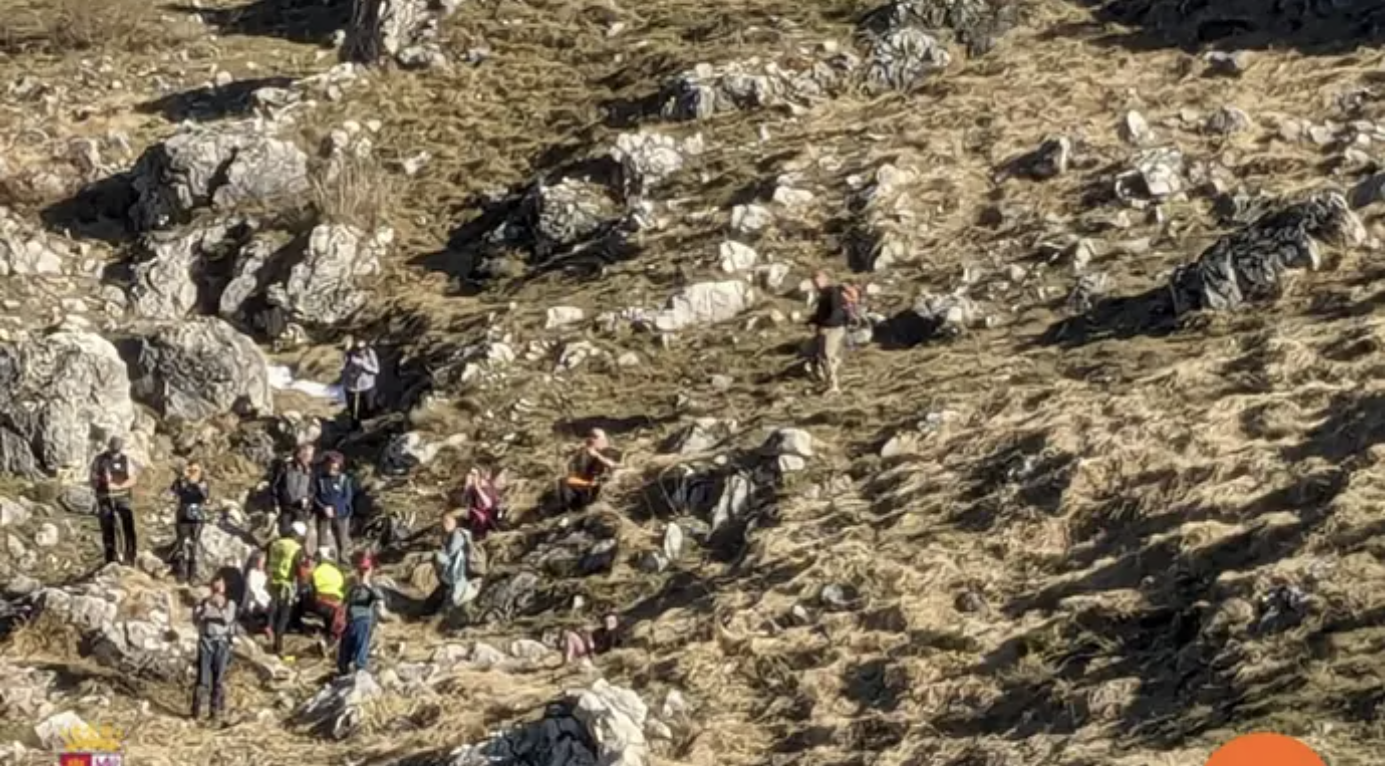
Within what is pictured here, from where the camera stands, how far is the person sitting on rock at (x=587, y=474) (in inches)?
979

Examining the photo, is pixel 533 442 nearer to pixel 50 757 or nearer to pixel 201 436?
pixel 201 436

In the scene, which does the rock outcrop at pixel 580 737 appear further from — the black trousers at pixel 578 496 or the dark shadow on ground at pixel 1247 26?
the dark shadow on ground at pixel 1247 26

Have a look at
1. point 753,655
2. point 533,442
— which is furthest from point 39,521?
point 753,655

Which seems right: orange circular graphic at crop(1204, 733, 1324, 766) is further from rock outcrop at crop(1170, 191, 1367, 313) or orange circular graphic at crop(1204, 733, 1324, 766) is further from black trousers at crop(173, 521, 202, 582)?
black trousers at crop(173, 521, 202, 582)

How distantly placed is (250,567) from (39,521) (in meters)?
3.29

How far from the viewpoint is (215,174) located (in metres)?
31.9

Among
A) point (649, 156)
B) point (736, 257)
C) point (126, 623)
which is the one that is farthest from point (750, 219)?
point (126, 623)

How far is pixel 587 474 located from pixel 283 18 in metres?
15.1

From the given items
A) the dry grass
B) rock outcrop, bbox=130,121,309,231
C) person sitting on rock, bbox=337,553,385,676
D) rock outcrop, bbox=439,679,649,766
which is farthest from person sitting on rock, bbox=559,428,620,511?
the dry grass

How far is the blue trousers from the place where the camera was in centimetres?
2253

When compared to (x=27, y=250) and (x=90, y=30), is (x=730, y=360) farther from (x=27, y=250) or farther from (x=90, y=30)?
(x=90, y=30)

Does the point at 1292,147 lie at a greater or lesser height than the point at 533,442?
greater

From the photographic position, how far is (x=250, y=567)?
24.3 m

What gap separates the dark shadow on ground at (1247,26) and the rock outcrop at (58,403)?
39.9ft
